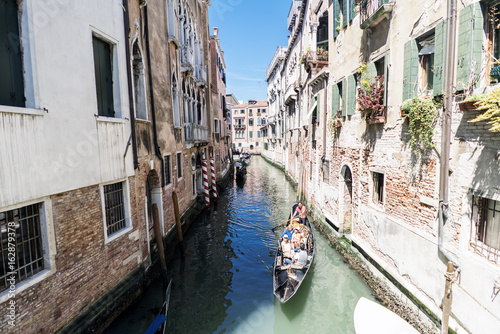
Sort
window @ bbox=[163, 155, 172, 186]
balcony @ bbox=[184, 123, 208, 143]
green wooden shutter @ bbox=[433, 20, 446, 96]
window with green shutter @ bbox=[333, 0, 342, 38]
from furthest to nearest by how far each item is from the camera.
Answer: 1. balcony @ bbox=[184, 123, 208, 143]
2. window @ bbox=[163, 155, 172, 186]
3. window with green shutter @ bbox=[333, 0, 342, 38]
4. green wooden shutter @ bbox=[433, 20, 446, 96]

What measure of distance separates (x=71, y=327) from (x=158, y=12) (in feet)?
26.0

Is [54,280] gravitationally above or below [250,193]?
above

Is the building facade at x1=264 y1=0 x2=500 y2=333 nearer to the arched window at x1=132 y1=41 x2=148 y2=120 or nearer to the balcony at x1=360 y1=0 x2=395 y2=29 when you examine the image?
the balcony at x1=360 y1=0 x2=395 y2=29

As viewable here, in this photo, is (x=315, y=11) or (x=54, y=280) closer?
(x=54, y=280)

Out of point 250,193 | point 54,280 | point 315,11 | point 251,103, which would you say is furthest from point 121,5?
point 251,103

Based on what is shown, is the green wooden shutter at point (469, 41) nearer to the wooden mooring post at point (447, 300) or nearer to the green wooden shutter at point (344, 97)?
the wooden mooring post at point (447, 300)

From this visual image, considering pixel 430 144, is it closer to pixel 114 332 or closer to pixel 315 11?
pixel 114 332

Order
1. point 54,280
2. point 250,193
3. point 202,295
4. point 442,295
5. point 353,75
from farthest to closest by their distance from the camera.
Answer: point 250,193
point 353,75
point 202,295
point 442,295
point 54,280

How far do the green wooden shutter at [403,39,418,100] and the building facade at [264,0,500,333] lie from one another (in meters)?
0.02

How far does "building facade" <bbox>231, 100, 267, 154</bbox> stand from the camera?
2120 inches

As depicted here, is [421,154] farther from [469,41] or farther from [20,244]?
[20,244]

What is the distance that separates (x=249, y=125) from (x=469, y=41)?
2026 inches

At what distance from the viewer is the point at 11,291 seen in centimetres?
336

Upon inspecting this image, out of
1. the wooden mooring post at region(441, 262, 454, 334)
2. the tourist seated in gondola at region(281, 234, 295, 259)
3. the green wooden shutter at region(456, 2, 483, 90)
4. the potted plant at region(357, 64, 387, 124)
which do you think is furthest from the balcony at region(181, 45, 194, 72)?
the wooden mooring post at region(441, 262, 454, 334)
